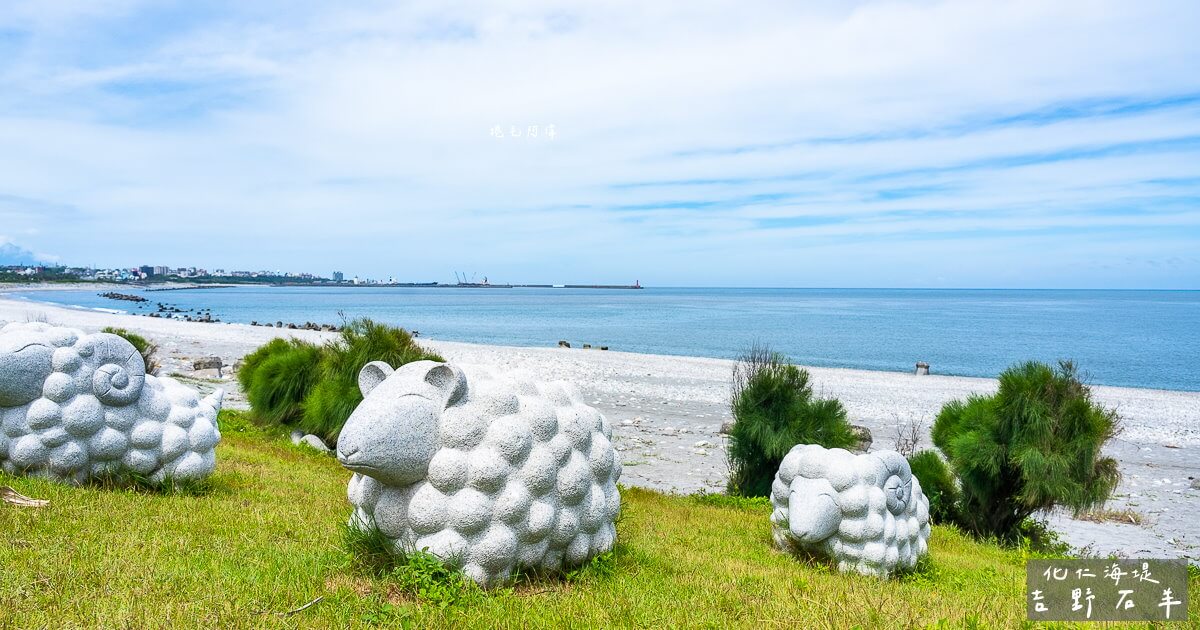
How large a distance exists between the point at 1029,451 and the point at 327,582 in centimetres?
862

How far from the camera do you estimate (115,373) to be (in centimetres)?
709

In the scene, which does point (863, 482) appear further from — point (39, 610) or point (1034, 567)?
point (39, 610)

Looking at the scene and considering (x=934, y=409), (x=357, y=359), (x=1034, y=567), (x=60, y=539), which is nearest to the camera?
(x=1034, y=567)

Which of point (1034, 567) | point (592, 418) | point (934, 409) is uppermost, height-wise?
point (592, 418)

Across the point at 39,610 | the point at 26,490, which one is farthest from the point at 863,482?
the point at 26,490

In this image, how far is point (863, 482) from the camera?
7453 mm

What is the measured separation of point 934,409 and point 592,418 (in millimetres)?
22402

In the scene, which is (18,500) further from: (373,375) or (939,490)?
(939,490)

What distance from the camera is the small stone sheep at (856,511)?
289 inches

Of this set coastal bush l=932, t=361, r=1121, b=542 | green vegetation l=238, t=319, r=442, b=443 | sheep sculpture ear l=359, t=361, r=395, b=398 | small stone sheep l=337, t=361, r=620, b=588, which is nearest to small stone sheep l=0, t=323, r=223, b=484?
sheep sculpture ear l=359, t=361, r=395, b=398

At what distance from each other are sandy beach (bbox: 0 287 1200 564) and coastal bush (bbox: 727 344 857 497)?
6.63 feet

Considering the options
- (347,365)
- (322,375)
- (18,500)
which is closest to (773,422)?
(347,365)

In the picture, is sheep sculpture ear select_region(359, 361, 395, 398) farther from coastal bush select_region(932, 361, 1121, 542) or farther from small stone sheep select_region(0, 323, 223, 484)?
coastal bush select_region(932, 361, 1121, 542)
